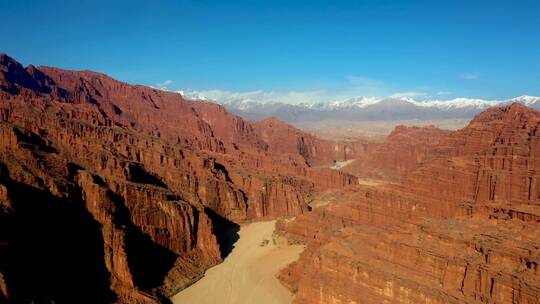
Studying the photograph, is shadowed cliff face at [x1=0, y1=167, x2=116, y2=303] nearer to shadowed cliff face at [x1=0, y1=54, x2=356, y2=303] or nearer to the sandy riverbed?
shadowed cliff face at [x1=0, y1=54, x2=356, y2=303]

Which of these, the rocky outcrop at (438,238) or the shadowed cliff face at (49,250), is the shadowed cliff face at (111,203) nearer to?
the shadowed cliff face at (49,250)

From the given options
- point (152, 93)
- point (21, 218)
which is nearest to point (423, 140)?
point (152, 93)

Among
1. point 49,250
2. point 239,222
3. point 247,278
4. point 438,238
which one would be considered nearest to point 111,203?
point 49,250

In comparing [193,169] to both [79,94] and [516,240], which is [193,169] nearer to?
[516,240]

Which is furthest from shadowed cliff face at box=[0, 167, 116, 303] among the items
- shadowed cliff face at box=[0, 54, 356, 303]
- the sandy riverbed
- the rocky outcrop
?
the rocky outcrop

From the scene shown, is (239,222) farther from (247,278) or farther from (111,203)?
(111,203)

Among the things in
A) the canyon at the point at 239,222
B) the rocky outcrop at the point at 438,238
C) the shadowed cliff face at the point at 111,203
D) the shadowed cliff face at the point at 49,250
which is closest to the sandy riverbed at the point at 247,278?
the canyon at the point at 239,222
